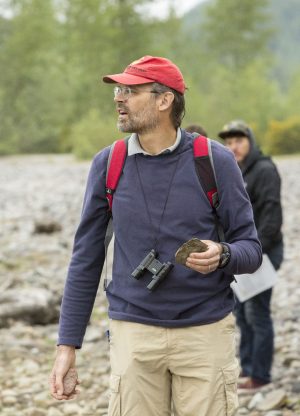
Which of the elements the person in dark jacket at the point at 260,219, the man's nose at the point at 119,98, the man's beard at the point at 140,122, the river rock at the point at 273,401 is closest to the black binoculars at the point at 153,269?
the man's beard at the point at 140,122

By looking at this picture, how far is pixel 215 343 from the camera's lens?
3078 mm

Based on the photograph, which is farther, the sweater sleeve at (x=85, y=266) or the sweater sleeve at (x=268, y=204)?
the sweater sleeve at (x=268, y=204)

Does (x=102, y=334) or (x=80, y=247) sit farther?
(x=102, y=334)

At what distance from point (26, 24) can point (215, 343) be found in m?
50.4

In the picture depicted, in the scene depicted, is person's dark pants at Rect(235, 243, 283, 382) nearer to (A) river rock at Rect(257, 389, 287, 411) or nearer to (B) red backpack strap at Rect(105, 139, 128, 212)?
(A) river rock at Rect(257, 389, 287, 411)

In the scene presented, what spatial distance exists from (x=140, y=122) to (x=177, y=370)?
1.03 m

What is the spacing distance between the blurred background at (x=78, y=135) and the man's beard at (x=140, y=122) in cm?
65

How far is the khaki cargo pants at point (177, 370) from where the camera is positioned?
3.05 m

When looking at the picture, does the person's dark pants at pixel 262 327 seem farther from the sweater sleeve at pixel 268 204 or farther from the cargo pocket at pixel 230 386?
the cargo pocket at pixel 230 386

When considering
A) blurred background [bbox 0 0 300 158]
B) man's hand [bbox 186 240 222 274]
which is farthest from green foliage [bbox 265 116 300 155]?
man's hand [bbox 186 240 222 274]

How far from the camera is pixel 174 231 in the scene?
301 cm

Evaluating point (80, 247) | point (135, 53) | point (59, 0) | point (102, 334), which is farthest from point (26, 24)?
point (80, 247)

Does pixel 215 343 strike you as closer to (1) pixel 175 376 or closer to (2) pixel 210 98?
(1) pixel 175 376

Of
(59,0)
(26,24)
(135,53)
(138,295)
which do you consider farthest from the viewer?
(59,0)
